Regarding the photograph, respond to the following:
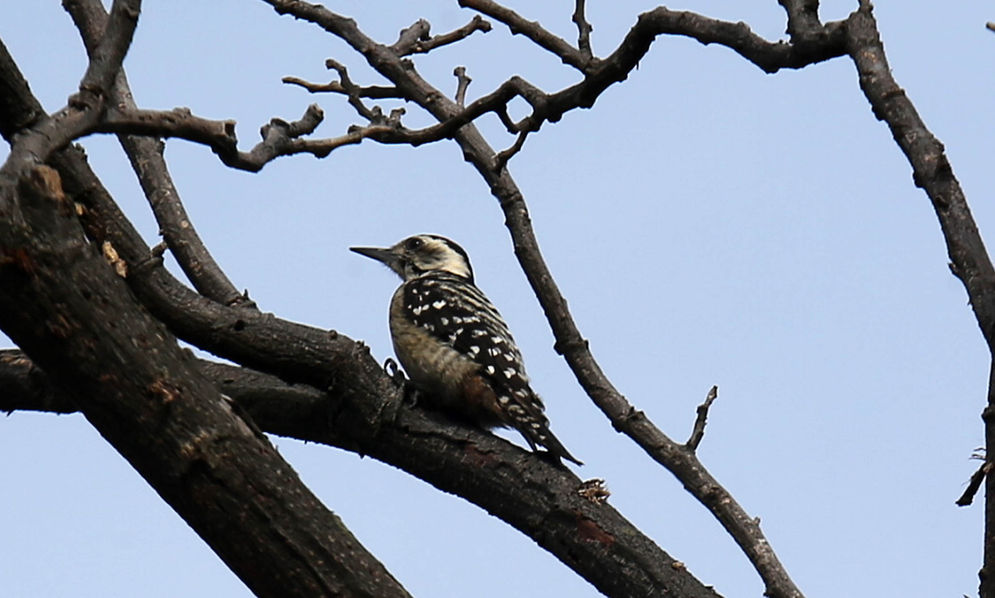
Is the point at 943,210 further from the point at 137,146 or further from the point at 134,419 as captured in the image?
the point at 137,146

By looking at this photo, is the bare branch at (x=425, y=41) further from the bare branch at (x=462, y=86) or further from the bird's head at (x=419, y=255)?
the bird's head at (x=419, y=255)

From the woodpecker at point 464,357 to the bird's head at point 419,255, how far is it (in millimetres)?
390

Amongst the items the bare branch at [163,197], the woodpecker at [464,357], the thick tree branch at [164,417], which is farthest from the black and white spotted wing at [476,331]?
the thick tree branch at [164,417]

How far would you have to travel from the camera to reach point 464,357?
5.83 metres

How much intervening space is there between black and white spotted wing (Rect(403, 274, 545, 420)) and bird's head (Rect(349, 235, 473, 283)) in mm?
745

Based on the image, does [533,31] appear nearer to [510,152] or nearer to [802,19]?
[510,152]

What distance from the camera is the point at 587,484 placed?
414 cm

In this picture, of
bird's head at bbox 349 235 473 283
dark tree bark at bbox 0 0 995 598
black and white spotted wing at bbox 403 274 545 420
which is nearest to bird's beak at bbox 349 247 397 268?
bird's head at bbox 349 235 473 283

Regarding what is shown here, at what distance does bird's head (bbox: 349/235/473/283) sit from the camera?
769 centimetres

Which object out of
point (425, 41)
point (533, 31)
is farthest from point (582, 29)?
point (425, 41)

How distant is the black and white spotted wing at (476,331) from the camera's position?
5652 millimetres

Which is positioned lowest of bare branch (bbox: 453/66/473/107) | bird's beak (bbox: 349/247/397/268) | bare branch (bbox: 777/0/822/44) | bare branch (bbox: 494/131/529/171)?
bare branch (bbox: 777/0/822/44)

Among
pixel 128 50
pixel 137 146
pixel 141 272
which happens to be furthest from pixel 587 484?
pixel 137 146

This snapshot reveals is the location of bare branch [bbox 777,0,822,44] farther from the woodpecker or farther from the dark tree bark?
the woodpecker
